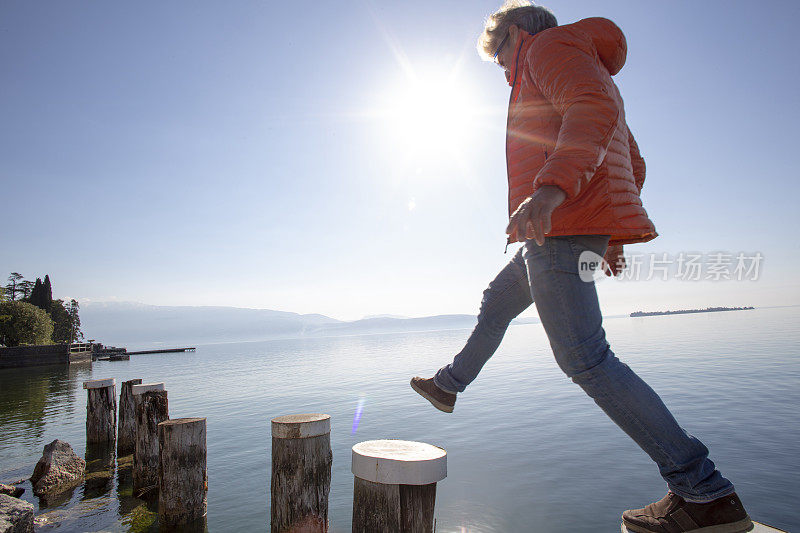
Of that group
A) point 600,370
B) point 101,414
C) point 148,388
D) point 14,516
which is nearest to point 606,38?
point 600,370

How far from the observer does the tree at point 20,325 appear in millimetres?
54438

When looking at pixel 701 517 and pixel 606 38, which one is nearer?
pixel 701 517

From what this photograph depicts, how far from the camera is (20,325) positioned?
54812 millimetres

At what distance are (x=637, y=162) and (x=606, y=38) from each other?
75 centimetres

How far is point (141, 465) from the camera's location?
6.67 meters

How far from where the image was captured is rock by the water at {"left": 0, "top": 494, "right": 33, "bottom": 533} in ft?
13.2

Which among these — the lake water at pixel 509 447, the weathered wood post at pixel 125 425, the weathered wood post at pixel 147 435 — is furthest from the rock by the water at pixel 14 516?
the weathered wood post at pixel 125 425

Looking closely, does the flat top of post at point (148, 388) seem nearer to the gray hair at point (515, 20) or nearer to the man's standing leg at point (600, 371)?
the man's standing leg at point (600, 371)

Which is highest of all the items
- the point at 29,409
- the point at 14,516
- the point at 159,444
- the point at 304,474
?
the point at 304,474

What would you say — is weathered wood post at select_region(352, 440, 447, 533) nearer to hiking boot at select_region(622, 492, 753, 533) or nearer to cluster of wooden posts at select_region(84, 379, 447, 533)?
cluster of wooden posts at select_region(84, 379, 447, 533)

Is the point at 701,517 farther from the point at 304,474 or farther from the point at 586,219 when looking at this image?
the point at 304,474

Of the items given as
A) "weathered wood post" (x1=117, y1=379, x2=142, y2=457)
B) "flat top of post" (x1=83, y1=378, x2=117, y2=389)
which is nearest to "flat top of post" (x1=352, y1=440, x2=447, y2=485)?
"weathered wood post" (x1=117, y1=379, x2=142, y2=457)

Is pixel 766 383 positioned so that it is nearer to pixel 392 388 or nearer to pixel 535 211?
pixel 392 388

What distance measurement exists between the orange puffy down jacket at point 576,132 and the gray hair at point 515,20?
0.14 metres
